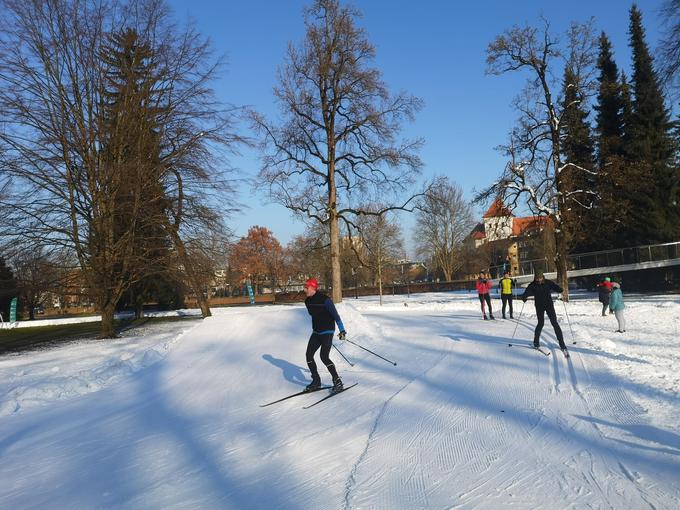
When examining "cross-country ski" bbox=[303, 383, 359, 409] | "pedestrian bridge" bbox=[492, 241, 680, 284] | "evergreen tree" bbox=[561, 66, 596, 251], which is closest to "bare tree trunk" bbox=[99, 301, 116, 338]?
"cross-country ski" bbox=[303, 383, 359, 409]

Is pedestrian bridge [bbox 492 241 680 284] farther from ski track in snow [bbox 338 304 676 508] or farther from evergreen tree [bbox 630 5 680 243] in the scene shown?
ski track in snow [bbox 338 304 676 508]

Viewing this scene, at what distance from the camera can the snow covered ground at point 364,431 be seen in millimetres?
4574

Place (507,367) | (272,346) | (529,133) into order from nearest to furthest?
(507,367)
(272,346)
(529,133)

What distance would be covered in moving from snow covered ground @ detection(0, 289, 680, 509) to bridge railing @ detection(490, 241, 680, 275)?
22141 mm

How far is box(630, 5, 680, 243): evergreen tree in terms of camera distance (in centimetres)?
3316

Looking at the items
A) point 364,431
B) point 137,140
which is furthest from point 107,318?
point 364,431

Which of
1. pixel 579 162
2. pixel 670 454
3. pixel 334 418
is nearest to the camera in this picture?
pixel 670 454

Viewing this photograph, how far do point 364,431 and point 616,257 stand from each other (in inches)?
1265

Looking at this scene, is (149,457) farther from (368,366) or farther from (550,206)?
(550,206)

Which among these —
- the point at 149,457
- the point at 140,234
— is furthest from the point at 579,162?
the point at 149,457

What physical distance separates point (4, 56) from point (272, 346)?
1564cm

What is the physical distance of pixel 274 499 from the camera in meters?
4.52

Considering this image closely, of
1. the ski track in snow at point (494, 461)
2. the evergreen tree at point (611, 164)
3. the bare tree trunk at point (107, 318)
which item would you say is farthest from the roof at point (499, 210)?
the ski track in snow at point (494, 461)

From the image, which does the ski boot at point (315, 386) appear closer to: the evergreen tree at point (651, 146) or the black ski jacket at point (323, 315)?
the black ski jacket at point (323, 315)
